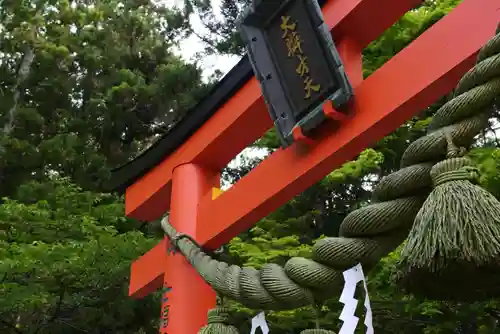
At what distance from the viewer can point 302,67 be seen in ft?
7.11

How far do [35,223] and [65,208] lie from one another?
48 centimetres

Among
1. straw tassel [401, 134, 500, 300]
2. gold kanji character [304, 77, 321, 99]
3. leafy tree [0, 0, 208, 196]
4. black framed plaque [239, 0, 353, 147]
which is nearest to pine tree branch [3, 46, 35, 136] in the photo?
leafy tree [0, 0, 208, 196]

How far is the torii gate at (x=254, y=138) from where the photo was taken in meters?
1.81

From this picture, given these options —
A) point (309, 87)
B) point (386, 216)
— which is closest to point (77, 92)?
point (309, 87)

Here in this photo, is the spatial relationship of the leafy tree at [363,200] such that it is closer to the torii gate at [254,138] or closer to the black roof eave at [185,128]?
→ the torii gate at [254,138]

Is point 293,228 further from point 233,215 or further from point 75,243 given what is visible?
point 233,215

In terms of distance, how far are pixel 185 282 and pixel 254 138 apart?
0.73 m

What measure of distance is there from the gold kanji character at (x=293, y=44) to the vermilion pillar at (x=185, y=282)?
0.86 metres

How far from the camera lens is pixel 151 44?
8656mm

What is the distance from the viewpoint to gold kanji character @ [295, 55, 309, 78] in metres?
2.14

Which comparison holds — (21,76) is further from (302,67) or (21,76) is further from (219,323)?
(219,323)

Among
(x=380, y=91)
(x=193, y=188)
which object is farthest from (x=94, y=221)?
(x=380, y=91)

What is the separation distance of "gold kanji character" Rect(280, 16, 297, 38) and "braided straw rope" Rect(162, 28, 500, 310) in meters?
1.09

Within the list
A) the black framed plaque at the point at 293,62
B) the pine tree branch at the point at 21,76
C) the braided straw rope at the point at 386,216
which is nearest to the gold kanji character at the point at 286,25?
the black framed plaque at the point at 293,62
